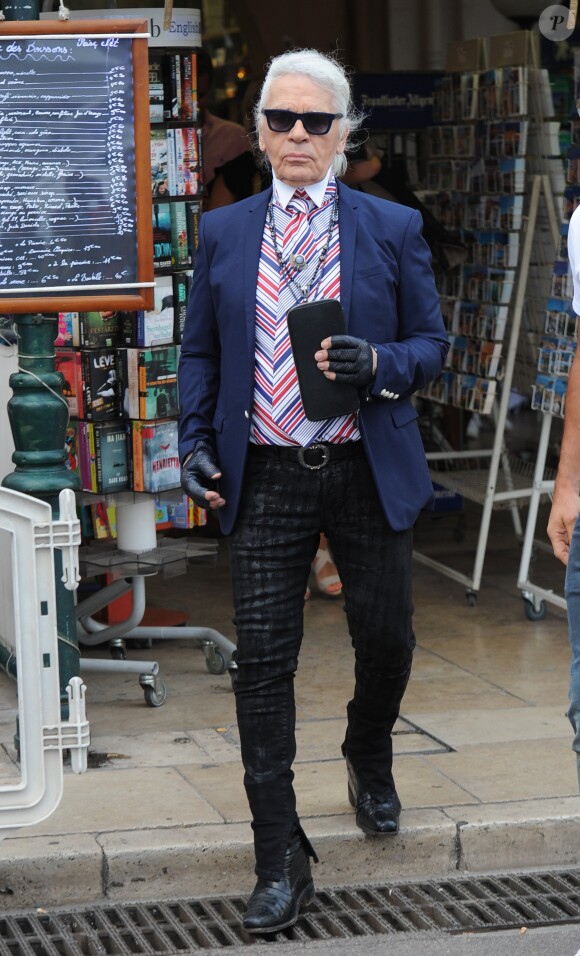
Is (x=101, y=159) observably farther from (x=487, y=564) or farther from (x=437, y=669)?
(x=487, y=564)

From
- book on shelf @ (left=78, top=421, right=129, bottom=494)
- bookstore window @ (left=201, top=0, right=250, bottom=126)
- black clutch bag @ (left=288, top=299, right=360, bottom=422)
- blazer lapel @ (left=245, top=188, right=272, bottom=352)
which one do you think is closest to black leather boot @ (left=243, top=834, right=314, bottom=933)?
black clutch bag @ (left=288, top=299, right=360, bottom=422)

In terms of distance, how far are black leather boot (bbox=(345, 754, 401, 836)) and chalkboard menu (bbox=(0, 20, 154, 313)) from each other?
1591 mm

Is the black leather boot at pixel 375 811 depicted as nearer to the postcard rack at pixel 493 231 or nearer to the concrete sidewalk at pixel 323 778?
the concrete sidewalk at pixel 323 778

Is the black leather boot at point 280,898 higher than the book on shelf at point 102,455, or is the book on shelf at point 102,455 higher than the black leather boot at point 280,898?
the book on shelf at point 102,455

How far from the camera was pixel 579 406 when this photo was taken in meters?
3.38

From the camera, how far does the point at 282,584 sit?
12.6 ft

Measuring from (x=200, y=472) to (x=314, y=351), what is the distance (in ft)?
Result: 1.47

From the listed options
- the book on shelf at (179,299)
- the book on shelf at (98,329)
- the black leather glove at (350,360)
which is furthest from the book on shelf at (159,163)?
the black leather glove at (350,360)

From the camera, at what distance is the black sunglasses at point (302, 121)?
3693 mm

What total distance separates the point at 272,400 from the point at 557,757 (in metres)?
1.80

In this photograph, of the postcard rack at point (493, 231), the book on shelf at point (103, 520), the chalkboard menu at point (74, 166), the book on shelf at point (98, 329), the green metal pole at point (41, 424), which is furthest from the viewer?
the postcard rack at point (493, 231)

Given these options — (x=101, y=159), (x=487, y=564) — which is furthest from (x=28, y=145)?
(x=487, y=564)

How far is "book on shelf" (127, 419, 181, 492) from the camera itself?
5.41 metres

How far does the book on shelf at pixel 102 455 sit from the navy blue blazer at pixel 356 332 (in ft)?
4.88
